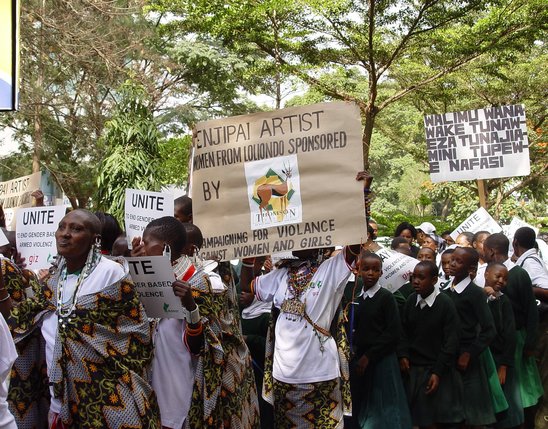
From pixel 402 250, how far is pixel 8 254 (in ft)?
12.7

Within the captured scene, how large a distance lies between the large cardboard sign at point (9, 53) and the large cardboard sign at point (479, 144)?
6.18 metres

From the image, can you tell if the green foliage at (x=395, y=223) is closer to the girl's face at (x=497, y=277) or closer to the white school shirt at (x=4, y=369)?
the girl's face at (x=497, y=277)

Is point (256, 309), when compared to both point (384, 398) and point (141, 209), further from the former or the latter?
point (141, 209)

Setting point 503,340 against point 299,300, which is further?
point 503,340

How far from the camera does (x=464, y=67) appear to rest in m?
17.3

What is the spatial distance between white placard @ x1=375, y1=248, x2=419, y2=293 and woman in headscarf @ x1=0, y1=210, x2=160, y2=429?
3239 mm

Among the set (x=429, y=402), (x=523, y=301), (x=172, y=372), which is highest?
(x=523, y=301)

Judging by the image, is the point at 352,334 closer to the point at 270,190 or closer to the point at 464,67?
the point at 270,190

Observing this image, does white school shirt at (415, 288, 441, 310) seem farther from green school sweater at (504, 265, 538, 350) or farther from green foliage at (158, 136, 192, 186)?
green foliage at (158, 136, 192, 186)

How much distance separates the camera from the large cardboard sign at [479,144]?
36.7 ft

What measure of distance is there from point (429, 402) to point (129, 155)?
855cm

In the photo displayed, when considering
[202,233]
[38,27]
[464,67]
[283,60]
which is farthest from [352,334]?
[38,27]

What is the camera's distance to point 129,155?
14.2m

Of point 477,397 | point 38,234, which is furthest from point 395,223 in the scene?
point 38,234
